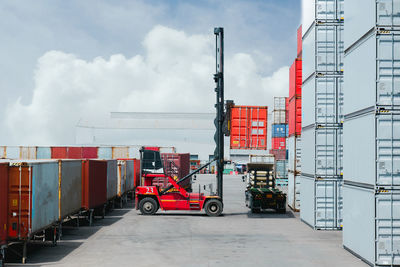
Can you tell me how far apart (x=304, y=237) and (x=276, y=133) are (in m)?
41.2

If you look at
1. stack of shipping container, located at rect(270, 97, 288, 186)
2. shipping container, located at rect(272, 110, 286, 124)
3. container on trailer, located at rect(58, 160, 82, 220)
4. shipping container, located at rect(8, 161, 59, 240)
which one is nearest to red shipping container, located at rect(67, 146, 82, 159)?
stack of shipping container, located at rect(270, 97, 288, 186)

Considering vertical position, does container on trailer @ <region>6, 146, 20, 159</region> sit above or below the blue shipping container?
below

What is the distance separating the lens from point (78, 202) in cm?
1834

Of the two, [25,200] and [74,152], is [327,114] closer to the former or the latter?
[25,200]

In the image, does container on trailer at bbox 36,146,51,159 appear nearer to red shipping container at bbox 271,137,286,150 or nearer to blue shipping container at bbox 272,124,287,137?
blue shipping container at bbox 272,124,287,137

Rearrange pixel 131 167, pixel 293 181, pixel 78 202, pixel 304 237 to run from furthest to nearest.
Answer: pixel 131 167, pixel 293 181, pixel 78 202, pixel 304 237

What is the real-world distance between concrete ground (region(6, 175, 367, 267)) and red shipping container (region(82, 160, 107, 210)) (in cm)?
101

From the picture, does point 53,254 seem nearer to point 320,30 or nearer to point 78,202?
point 78,202

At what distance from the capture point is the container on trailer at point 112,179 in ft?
76.9

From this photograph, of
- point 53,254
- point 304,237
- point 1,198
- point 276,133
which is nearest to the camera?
point 1,198

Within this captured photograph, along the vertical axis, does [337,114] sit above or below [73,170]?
above

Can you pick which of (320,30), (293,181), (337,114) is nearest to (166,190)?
(293,181)

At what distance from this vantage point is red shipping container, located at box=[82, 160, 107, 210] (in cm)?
1912

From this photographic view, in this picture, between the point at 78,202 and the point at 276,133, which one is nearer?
the point at 78,202
